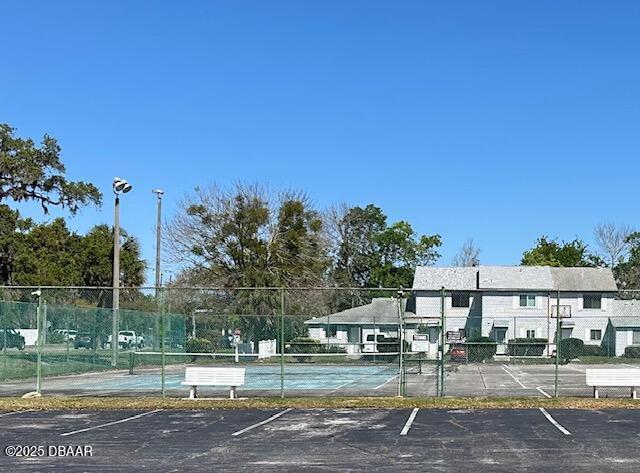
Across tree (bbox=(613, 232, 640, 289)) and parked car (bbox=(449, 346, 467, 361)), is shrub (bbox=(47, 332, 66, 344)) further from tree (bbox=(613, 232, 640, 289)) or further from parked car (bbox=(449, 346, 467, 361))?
tree (bbox=(613, 232, 640, 289))

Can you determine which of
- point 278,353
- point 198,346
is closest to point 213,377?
point 278,353

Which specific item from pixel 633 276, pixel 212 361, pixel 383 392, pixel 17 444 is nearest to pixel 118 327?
pixel 212 361

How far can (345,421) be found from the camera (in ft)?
57.1

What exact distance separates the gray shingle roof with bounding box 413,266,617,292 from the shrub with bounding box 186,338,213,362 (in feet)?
135

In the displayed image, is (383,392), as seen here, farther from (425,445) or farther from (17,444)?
(17,444)

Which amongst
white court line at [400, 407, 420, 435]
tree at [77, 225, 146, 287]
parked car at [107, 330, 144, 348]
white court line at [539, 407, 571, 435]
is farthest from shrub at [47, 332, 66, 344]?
tree at [77, 225, 146, 287]

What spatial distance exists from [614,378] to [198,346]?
1226cm

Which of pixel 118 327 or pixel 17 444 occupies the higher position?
pixel 118 327

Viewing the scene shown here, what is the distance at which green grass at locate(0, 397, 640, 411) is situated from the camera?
20.2m

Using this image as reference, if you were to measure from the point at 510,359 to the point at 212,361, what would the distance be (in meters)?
9.80

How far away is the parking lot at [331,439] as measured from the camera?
41.2ft

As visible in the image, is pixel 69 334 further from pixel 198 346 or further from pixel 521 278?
pixel 521 278

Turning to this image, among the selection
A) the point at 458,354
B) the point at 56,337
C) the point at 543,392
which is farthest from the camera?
the point at 458,354

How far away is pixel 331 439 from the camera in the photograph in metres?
14.9
